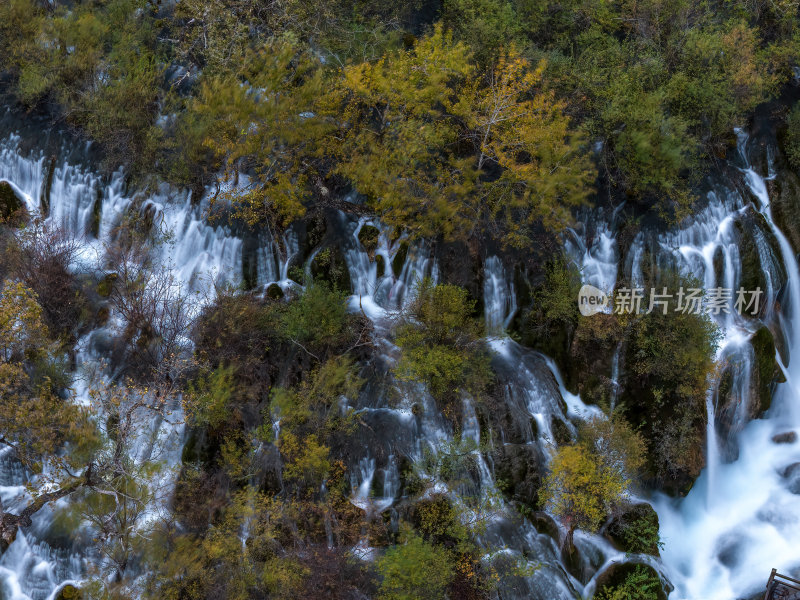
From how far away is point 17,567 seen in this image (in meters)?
13.7

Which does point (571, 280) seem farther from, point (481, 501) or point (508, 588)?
point (508, 588)

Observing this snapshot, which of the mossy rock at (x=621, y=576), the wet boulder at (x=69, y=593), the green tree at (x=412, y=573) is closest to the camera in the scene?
the green tree at (x=412, y=573)

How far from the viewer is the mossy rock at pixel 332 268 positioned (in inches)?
670

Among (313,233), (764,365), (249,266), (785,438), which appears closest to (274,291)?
(249,266)

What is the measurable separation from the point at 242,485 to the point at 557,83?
48.2 feet

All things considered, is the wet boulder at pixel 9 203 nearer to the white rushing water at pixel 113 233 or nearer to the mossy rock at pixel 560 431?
the white rushing water at pixel 113 233

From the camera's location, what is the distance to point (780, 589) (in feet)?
48.2

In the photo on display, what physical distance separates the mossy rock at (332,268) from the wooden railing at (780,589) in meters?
13.5

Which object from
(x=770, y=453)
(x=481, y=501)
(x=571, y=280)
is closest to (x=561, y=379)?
(x=571, y=280)

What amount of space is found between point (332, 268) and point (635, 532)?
36.8 ft

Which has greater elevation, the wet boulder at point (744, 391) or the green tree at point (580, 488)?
the wet boulder at point (744, 391)

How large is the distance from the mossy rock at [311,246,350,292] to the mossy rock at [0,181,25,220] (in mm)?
9457

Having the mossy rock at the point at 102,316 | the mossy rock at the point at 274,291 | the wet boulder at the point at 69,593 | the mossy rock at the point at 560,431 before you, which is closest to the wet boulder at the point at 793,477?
the mossy rock at the point at 560,431

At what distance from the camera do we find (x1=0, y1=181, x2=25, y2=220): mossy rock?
17656 millimetres
